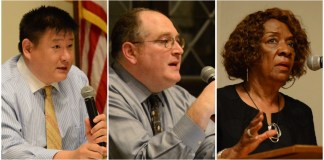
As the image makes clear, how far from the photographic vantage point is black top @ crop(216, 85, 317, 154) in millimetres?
2754

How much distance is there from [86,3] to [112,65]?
0.33 metres

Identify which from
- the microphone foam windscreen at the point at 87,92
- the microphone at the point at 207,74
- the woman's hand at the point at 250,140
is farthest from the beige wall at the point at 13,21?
the woman's hand at the point at 250,140

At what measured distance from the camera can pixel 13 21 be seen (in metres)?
2.84

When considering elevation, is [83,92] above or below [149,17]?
below

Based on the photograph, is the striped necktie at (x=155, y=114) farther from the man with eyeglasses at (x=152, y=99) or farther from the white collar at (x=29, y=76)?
the white collar at (x=29, y=76)

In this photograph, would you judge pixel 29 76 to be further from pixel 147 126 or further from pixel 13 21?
pixel 147 126

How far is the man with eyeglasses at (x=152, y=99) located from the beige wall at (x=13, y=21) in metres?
0.32

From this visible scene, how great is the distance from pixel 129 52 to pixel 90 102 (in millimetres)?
295

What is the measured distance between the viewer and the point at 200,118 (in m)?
2.77

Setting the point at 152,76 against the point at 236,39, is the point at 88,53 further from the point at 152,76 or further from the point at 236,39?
the point at 236,39

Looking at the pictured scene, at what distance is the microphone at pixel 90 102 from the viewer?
2.77m

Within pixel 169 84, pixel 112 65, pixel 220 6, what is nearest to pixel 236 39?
pixel 220 6

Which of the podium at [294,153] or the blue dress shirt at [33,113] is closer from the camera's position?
the podium at [294,153]

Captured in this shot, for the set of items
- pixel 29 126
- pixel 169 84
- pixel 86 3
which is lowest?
pixel 29 126
